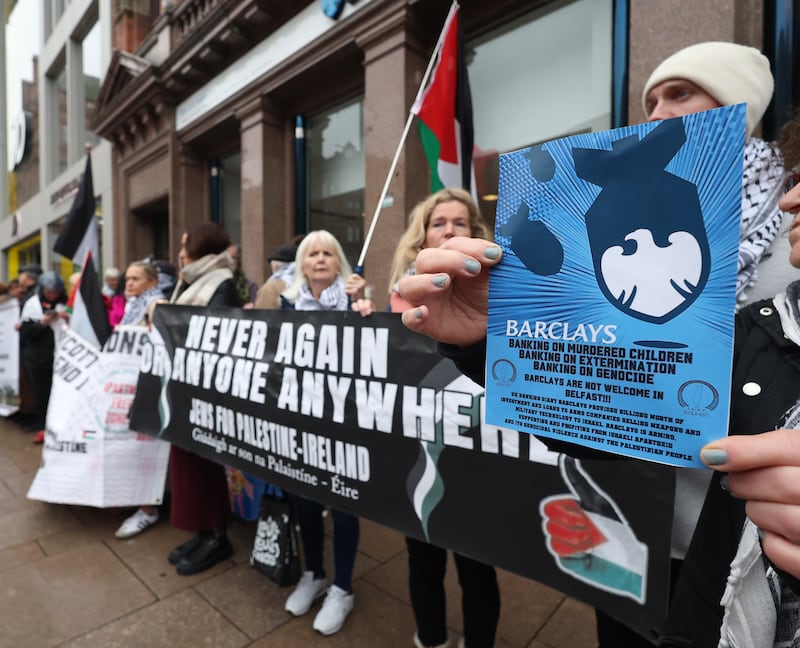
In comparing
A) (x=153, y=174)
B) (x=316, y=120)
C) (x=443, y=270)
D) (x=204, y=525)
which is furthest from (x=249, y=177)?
(x=443, y=270)

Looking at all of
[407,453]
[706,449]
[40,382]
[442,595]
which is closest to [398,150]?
[407,453]

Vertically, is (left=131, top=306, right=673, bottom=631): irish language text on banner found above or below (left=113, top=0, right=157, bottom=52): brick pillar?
below

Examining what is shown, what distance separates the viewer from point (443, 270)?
861 millimetres

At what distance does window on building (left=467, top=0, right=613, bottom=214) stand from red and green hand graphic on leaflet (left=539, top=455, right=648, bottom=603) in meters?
3.34

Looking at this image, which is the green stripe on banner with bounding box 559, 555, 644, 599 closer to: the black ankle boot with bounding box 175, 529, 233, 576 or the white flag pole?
the white flag pole

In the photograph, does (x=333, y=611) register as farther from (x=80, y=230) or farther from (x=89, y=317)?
(x=80, y=230)

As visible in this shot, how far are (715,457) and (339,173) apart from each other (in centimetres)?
630

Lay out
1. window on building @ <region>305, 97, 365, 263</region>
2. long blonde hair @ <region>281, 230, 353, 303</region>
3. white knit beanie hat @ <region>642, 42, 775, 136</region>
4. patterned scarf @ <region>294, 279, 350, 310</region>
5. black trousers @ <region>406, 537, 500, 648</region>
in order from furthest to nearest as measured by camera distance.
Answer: window on building @ <region>305, 97, 365, 263</region> → long blonde hair @ <region>281, 230, 353, 303</region> → patterned scarf @ <region>294, 279, 350, 310</region> → black trousers @ <region>406, 537, 500, 648</region> → white knit beanie hat @ <region>642, 42, 775, 136</region>

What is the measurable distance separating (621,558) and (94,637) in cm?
236

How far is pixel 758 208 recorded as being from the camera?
1.25 m

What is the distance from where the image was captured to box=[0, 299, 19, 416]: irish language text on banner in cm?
568

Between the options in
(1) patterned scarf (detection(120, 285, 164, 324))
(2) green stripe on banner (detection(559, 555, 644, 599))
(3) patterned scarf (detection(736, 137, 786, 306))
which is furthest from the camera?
(1) patterned scarf (detection(120, 285, 164, 324))

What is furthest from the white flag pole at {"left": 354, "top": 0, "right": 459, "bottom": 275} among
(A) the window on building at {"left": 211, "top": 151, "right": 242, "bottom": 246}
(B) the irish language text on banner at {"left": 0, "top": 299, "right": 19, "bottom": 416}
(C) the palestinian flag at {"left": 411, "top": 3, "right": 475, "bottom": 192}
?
(A) the window on building at {"left": 211, "top": 151, "right": 242, "bottom": 246}

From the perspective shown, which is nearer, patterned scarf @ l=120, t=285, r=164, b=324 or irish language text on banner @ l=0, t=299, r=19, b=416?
patterned scarf @ l=120, t=285, r=164, b=324
